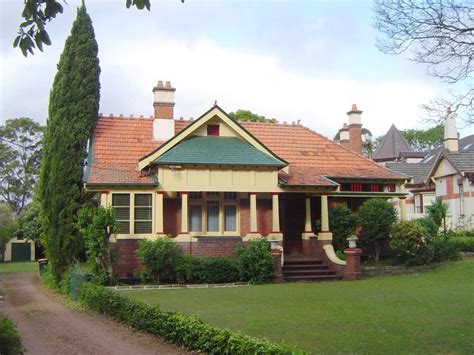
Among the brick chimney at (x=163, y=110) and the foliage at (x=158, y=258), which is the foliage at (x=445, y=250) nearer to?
the foliage at (x=158, y=258)

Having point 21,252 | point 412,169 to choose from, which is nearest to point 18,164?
point 21,252

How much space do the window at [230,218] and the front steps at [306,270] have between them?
8.47 ft

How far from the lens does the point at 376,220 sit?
934 inches

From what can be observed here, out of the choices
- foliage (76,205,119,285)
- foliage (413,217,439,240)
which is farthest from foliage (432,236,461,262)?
foliage (76,205,119,285)

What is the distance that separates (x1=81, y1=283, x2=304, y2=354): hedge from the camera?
331 inches

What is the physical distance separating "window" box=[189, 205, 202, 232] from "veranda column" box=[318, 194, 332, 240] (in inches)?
191

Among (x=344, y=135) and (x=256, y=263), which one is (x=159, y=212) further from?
(x=344, y=135)

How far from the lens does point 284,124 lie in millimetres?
29781

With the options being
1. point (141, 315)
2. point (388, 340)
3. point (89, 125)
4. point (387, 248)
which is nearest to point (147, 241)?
point (89, 125)

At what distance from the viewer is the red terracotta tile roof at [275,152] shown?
76.9 ft

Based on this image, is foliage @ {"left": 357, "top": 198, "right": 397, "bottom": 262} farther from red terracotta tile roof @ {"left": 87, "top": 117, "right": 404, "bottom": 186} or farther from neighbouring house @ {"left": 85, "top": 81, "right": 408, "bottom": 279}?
red terracotta tile roof @ {"left": 87, "top": 117, "right": 404, "bottom": 186}

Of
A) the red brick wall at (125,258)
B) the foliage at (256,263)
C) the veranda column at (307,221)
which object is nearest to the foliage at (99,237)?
the red brick wall at (125,258)

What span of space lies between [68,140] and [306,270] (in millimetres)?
11063

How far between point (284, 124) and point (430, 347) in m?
21.0
